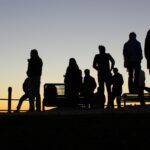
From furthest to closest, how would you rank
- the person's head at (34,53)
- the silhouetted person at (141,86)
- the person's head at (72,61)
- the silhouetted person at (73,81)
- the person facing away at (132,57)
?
1. the silhouetted person at (73,81)
2. the person's head at (72,61)
3. the person's head at (34,53)
4. the silhouetted person at (141,86)
5. the person facing away at (132,57)

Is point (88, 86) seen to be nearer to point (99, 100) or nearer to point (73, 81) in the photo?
point (73, 81)

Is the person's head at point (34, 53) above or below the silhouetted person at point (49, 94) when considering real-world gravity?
above

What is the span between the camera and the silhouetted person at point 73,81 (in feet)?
54.4

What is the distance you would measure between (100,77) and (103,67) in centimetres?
31

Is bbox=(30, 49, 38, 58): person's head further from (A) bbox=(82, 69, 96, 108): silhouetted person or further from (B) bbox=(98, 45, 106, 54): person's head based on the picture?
(A) bbox=(82, 69, 96, 108): silhouetted person

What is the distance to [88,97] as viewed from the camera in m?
17.5

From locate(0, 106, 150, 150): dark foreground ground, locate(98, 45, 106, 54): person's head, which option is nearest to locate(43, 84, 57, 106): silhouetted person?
locate(98, 45, 106, 54): person's head

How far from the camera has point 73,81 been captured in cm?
1678

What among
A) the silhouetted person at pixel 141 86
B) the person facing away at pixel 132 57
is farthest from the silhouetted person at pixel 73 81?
the person facing away at pixel 132 57

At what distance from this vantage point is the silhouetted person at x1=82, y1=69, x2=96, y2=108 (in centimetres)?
1727

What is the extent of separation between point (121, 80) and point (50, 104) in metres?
2.58

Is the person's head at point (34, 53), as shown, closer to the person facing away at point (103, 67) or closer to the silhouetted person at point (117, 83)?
the person facing away at point (103, 67)

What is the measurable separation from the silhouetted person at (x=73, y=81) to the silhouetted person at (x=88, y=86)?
30 centimetres

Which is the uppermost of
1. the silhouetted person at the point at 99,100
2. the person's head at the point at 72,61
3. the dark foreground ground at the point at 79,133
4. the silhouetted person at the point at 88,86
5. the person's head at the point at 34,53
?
the person's head at the point at 34,53
